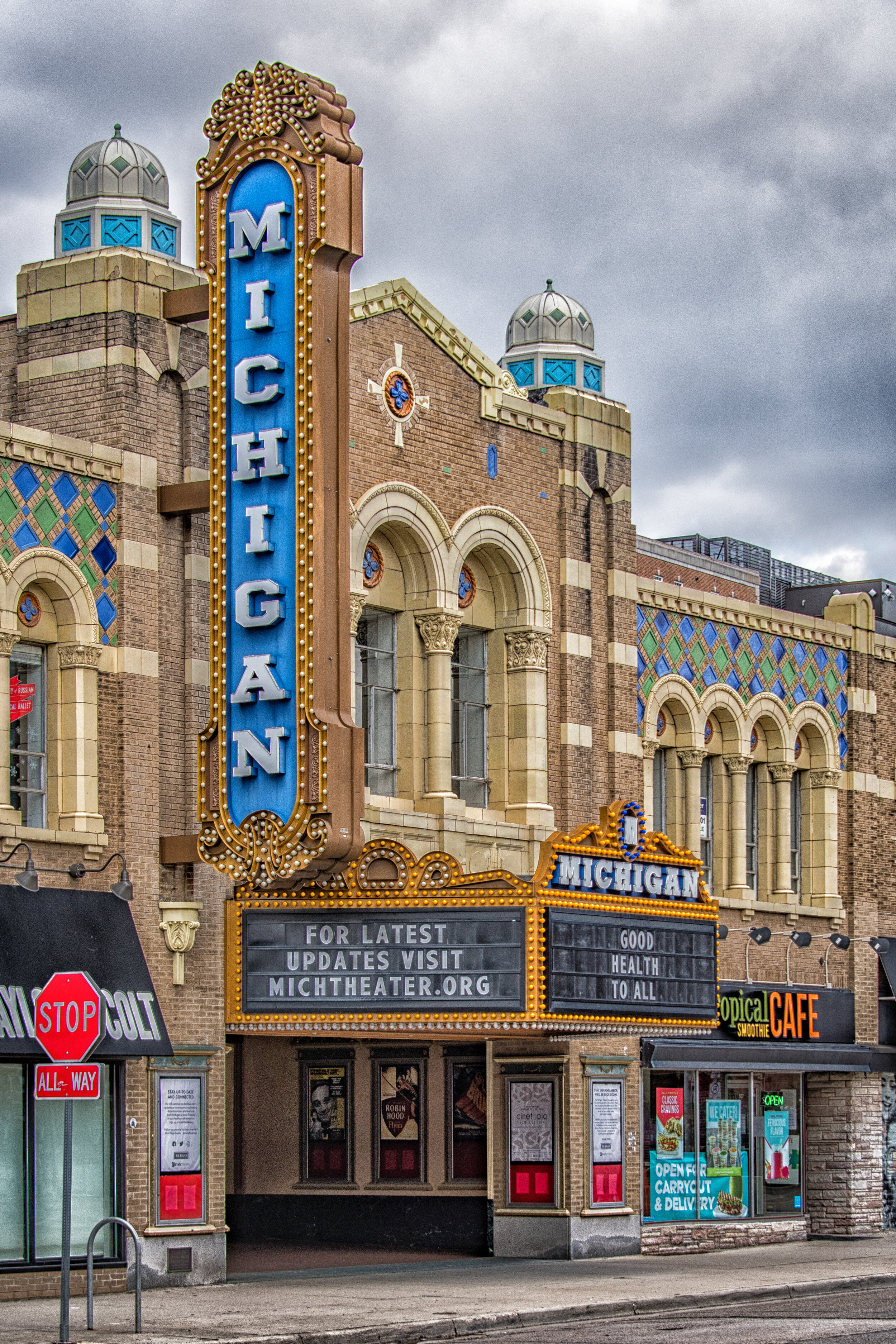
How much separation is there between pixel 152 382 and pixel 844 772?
51.6ft

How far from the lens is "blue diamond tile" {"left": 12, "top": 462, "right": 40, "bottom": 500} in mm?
22453

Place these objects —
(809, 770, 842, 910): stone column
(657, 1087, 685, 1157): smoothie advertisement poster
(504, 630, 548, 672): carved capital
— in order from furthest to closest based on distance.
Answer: (809, 770, 842, 910): stone column < (657, 1087, 685, 1157): smoothie advertisement poster < (504, 630, 548, 672): carved capital

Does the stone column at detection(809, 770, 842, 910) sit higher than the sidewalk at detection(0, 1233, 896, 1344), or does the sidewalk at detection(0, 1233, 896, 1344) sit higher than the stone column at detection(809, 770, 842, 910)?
the stone column at detection(809, 770, 842, 910)

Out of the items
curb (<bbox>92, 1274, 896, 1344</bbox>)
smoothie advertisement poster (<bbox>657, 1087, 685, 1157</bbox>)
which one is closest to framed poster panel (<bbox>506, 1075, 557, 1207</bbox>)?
smoothie advertisement poster (<bbox>657, 1087, 685, 1157</bbox>)

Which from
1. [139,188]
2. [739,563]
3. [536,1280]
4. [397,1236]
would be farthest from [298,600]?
[739,563]

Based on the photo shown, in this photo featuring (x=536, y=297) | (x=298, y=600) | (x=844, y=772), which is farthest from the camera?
(x=844, y=772)

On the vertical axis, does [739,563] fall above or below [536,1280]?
above

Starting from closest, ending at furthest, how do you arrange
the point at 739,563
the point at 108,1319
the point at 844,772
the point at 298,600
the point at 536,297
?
the point at 108,1319, the point at 298,600, the point at 536,297, the point at 844,772, the point at 739,563

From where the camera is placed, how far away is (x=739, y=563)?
4203 cm

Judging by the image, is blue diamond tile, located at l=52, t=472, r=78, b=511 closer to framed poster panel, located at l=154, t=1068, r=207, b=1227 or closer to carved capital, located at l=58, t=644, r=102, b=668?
carved capital, located at l=58, t=644, r=102, b=668

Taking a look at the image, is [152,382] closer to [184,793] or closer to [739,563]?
[184,793]

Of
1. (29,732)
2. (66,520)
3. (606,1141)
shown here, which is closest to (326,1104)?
(606,1141)

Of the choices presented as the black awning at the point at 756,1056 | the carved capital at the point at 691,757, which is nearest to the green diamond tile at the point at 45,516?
the black awning at the point at 756,1056

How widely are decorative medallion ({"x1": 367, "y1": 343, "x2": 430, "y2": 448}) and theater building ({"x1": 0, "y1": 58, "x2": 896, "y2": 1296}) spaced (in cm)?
5
